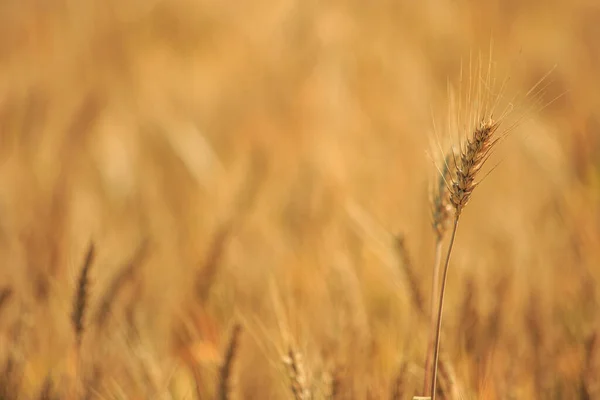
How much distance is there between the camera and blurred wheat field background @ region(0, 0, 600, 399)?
2.19 ft

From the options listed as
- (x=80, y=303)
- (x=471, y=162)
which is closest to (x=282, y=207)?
(x=80, y=303)

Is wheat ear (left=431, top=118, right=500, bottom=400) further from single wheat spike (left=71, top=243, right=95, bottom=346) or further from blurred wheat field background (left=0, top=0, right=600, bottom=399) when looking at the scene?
single wheat spike (left=71, top=243, right=95, bottom=346)

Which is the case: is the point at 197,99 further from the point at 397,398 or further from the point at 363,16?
the point at 397,398

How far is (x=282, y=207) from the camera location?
136cm

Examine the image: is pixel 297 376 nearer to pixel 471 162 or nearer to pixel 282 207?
pixel 471 162

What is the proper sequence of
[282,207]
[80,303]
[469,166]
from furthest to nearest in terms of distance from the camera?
1. [282,207]
2. [80,303]
3. [469,166]

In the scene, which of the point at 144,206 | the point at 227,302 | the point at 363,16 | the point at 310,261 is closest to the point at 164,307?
the point at 227,302

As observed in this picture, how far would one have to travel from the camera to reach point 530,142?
117 cm

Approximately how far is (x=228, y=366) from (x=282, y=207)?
892mm

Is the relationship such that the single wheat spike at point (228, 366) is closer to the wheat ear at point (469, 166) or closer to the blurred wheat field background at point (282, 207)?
the blurred wheat field background at point (282, 207)

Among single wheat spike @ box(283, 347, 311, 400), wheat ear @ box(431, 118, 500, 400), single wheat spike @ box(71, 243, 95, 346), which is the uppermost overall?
wheat ear @ box(431, 118, 500, 400)

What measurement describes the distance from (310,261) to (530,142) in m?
0.53

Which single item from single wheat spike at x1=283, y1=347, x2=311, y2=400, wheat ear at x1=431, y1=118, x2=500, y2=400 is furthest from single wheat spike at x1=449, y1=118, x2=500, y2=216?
single wheat spike at x1=283, y1=347, x2=311, y2=400

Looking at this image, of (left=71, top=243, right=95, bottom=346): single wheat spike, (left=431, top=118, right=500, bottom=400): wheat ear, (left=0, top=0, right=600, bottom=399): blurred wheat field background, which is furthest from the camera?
(left=0, top=0, right=600, bottom=399): blurred wheat field background
